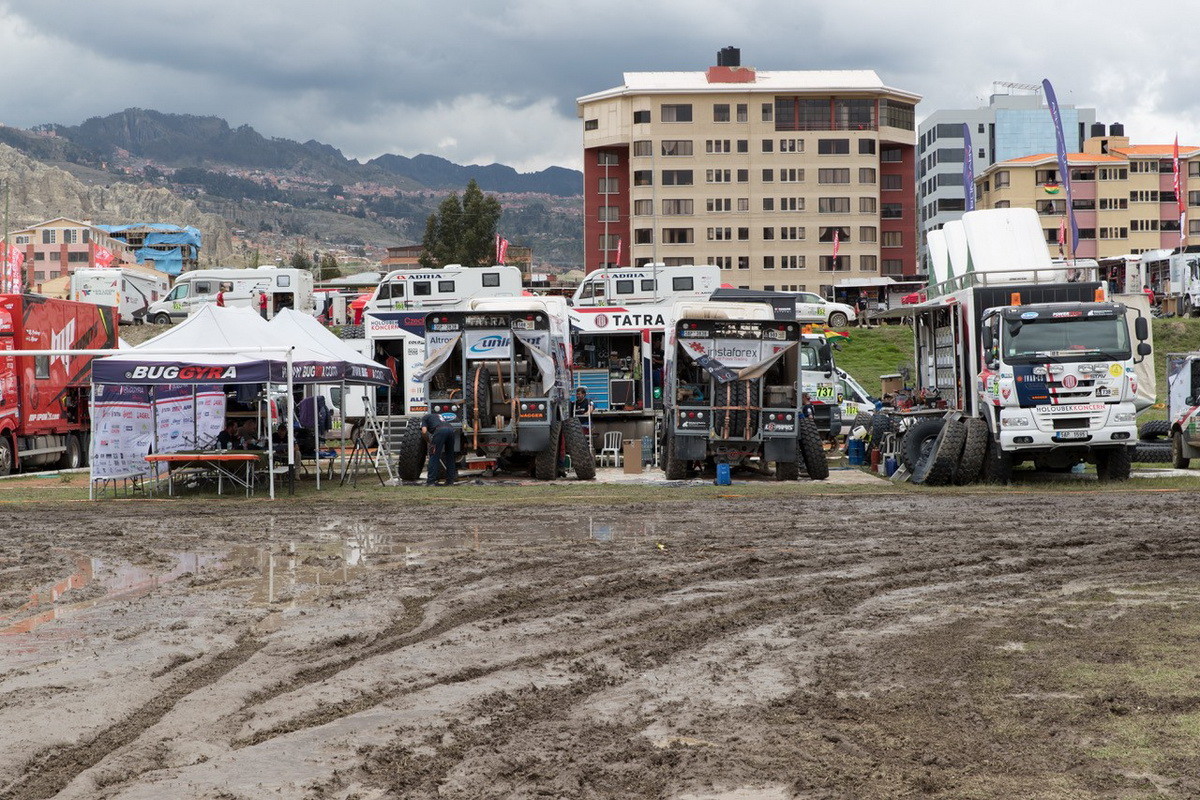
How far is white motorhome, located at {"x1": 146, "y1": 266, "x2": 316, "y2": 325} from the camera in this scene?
168 feet

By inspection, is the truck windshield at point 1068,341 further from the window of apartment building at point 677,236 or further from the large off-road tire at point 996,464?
the window of apartment building at point 677,236

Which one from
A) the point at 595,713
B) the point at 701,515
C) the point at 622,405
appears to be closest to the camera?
the point at 595,713

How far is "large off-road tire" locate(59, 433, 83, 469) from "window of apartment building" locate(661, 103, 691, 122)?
63.9 m

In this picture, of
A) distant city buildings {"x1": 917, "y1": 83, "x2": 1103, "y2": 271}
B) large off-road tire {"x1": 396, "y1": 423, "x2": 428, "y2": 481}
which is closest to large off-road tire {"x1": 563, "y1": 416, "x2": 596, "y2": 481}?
large off-road tire {"x1": 396, "y1": 423, "x2": 428, "y2": 481}

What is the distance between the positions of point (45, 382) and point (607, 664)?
71.1ft

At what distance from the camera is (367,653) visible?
809cm

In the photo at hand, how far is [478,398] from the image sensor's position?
73.5 ft

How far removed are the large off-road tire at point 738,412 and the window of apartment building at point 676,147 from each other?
220 ft

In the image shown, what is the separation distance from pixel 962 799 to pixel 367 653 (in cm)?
407

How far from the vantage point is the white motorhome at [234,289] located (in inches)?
2020

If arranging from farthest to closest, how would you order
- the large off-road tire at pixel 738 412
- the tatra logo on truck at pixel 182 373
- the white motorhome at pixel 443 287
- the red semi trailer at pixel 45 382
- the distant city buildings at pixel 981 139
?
the distant city buildings at pixel 981 139 → the white motorhome at pixel 443 287 → the red semi trailer at pixel 45 382 → the large off-road tire at pixel 738 412 → the tatra logo on truck at pixel 182 373

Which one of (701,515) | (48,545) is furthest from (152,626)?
(701,515)

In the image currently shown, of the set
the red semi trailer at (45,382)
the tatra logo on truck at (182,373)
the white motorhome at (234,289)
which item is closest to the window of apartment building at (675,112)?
the white motorhome at (234,289)

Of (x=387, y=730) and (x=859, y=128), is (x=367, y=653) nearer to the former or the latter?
(x=387, y=730)
